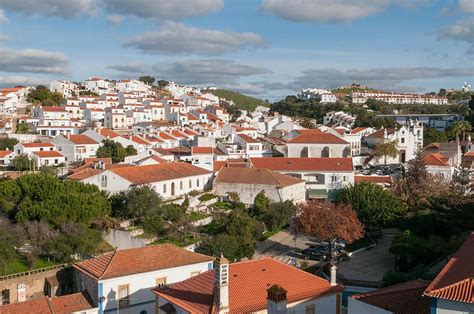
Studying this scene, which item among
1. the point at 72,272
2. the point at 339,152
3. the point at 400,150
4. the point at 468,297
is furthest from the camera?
the point at 400,150

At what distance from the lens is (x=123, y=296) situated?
2125cm

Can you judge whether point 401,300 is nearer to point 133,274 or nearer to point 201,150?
point 133,274

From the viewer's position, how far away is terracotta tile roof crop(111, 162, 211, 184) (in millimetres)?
36688

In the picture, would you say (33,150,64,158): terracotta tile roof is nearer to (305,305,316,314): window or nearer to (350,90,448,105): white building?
(305,305,316,314): window

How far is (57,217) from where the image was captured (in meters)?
30.8

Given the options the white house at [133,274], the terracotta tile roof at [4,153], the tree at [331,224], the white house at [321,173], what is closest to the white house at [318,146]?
the white house at [321,173]

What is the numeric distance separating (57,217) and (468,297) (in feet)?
79.9

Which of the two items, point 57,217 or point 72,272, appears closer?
point 72,272

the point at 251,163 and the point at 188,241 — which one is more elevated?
the point at 251,163

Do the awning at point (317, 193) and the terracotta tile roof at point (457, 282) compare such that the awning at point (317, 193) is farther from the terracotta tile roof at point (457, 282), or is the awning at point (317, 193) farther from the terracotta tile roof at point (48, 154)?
the terracotta tile roof at point (457, 282)

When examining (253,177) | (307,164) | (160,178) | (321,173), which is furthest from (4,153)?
(321,173)

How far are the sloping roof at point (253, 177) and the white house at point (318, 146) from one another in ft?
37.7

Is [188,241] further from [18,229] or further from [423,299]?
[423,299]

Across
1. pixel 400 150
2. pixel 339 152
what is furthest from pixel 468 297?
pixel 400 150
